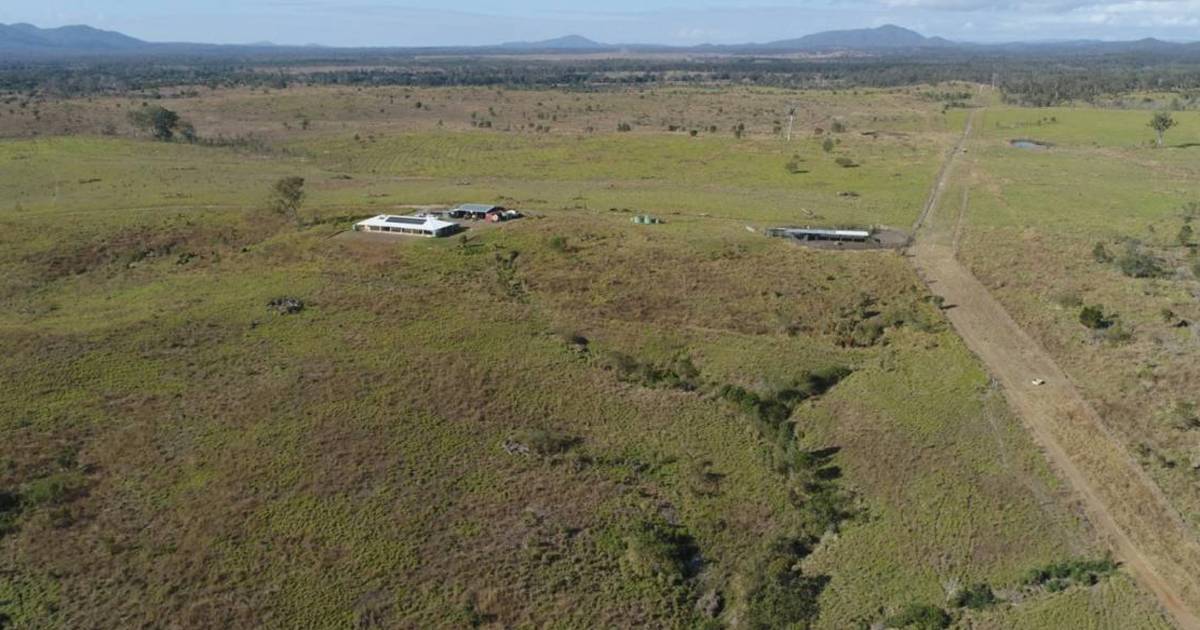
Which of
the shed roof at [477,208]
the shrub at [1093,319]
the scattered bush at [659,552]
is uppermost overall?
the shed roof at [477,208]

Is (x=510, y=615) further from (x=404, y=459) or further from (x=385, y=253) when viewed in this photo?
(x=385, y=253)

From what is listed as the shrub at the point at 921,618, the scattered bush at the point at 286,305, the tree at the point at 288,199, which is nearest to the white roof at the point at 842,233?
the scattered bush at the point at 286,305

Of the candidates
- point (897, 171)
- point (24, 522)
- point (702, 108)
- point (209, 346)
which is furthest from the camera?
point (702, 108)

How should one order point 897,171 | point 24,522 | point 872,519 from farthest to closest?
point 897,171, point 872,519, point 24,522

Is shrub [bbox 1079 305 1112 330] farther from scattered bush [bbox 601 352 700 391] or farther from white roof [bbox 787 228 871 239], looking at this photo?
scattered bush [bbox 601 352 700 391]

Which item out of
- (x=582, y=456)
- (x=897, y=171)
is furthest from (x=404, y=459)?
(x=897, y=171)

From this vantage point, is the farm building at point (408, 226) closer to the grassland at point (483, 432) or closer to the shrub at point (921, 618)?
the grassland at point (483, 432)

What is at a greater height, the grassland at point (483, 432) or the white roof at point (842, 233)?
the white roof at point (842, 233)

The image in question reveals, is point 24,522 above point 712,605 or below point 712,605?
above
